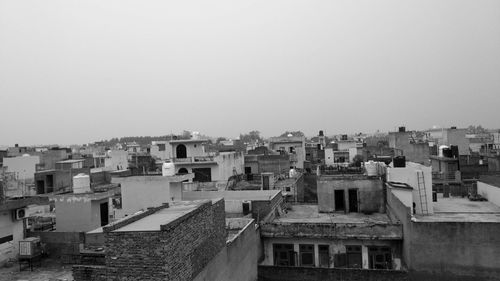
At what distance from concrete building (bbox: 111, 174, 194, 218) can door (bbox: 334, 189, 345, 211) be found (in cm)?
1019

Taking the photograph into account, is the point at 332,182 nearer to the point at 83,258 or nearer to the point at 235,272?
the point at 235,272

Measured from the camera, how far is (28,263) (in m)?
16.8

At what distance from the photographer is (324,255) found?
21.0m

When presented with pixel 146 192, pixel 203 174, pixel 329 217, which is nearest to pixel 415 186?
pixel 329 217

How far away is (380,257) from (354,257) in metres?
1.37

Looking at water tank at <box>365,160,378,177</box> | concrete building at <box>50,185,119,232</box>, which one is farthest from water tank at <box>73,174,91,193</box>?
water tank at <box>365,160,378,177</box>

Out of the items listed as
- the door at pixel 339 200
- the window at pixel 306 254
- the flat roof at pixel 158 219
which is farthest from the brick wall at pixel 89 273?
the door at pixel 339 200

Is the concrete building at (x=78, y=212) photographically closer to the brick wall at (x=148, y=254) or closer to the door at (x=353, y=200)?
the brick wall at (x=148, y=254)

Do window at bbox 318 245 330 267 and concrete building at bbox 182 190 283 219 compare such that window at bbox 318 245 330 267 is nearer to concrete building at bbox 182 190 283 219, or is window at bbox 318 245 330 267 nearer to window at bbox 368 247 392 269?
window at bbox 368 247 392 269

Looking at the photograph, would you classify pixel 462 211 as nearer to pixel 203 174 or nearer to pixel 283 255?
pixel 283 255

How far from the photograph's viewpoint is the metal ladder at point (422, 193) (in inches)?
813

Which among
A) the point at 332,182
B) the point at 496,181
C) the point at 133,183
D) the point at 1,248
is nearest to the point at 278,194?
the point at 332,182

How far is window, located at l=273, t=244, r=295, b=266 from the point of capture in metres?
21.3

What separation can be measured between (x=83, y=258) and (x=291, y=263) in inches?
560
